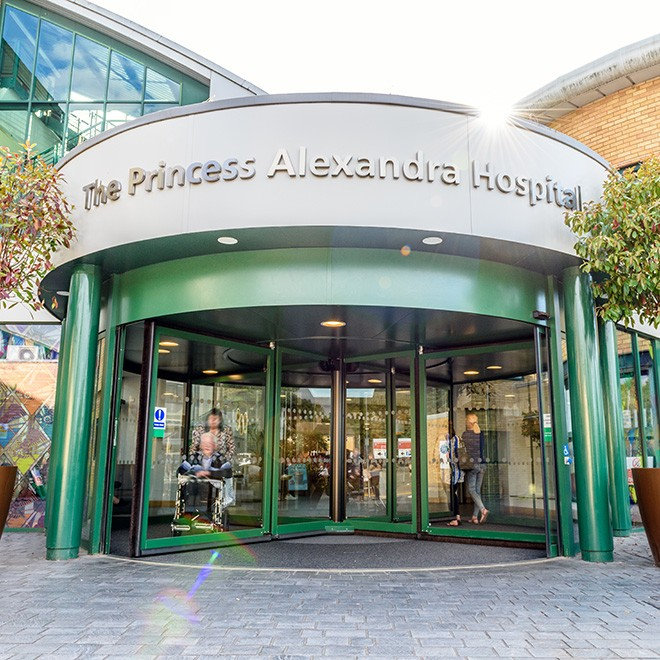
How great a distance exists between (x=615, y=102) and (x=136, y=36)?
10.2 meters

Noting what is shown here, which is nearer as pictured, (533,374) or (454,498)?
(533,374)

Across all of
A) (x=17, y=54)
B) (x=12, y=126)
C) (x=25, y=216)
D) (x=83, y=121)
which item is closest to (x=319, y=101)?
(x=25, y=216)

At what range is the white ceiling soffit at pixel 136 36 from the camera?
45.0 ft

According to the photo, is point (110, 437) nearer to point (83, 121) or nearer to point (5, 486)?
point (5, 486)

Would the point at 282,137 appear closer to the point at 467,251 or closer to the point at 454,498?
the point at 467,251

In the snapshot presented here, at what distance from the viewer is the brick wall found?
12164 millimetres

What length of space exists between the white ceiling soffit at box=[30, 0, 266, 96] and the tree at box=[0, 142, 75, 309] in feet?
26.5

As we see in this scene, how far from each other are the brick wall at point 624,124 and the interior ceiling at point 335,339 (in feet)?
19.8

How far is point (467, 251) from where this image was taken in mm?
6891

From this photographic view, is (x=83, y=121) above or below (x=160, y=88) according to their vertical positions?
below

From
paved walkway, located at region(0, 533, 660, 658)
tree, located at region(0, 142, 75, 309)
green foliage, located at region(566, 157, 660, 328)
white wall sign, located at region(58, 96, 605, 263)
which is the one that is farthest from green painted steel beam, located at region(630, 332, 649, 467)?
tree, located at region(0, 142, 75, 309)

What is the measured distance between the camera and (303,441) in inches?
375

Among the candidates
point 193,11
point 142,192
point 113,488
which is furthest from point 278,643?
point 193,11

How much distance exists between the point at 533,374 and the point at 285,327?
3.48m
